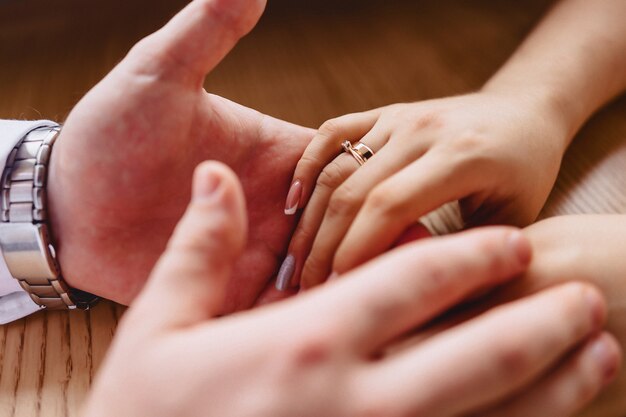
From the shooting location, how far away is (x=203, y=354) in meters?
0.24

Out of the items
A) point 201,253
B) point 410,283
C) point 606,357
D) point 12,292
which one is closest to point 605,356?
point 606,357

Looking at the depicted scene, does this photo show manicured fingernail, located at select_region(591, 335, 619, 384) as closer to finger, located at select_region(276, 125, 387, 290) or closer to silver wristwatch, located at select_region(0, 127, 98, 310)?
finger, located at select_region(276, 125, 387, 290)

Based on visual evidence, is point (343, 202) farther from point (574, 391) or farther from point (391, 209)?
point (574, 391)

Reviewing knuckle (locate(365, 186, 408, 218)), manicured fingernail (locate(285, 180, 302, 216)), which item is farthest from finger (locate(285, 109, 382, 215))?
knuckle (locate(365, 186, 408, 218))

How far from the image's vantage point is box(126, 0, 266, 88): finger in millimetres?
→ 389

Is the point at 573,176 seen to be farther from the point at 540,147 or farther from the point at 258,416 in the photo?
the point at 258,416

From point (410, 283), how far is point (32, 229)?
338 mm

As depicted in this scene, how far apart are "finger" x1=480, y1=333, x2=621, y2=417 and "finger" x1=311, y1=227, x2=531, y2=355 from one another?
0.06 metres

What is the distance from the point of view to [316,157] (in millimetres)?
454

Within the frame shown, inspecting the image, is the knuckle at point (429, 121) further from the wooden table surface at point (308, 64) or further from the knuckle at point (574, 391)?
the knuckle at point (574, 391)

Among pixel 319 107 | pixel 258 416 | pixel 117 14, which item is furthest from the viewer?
pixel 117 14

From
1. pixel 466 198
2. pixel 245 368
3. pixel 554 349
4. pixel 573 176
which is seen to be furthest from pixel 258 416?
pixel 573 176

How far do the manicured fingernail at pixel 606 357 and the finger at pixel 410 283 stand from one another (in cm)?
6

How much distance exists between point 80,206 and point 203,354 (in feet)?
0.82
